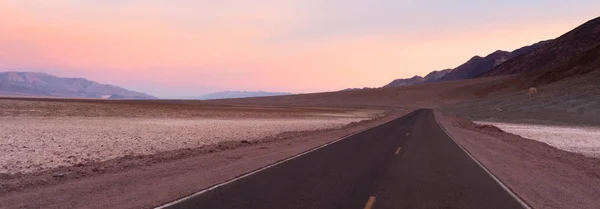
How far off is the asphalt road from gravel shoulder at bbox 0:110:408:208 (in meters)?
0.89

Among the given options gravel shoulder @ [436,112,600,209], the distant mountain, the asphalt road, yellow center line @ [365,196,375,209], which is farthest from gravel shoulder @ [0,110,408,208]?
the distant mountain

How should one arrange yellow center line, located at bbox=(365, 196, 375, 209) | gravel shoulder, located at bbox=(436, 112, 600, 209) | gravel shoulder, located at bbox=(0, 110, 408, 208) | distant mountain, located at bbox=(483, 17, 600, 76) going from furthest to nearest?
distant mountain, located at bbox=(483, 17, 600, 76), gravel shoulder, located at bbox=(436, 112, 600, 209), gravel shoulder, located at bbox=(0, 110, 408, 208), yellow center line, located at bbox=(365, 196, 375, 209)

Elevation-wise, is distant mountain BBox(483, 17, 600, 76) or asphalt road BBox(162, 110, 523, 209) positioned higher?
distant mountain BBox(483, 17, 600, 76)

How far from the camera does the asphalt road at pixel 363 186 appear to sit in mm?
9055

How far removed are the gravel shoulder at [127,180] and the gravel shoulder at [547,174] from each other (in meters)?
7.40

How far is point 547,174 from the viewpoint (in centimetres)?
1438

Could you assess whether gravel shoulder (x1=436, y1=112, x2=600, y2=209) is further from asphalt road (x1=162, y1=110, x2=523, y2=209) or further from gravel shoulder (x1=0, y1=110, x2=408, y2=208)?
gravel shoulder (x1=0, y1=110, x2=408, y2=208)

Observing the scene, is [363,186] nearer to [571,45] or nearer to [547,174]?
[547,174]

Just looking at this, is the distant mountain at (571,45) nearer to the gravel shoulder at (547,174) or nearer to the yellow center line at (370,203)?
the gravel shoulder at (547,174)

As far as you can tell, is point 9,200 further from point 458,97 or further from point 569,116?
point 458,97

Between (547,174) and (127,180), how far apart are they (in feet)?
41.3

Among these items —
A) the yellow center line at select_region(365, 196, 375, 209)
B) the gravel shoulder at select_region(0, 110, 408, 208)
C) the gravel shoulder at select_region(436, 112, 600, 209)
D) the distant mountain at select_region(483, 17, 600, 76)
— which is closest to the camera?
the yellow center line at select_region(365, 196, 375, 209)

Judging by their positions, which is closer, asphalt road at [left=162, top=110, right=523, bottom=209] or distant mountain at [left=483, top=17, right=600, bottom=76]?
asphalt road at [left=162, top=110, right=523, bottom=209]

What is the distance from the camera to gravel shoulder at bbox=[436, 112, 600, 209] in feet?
34.3
